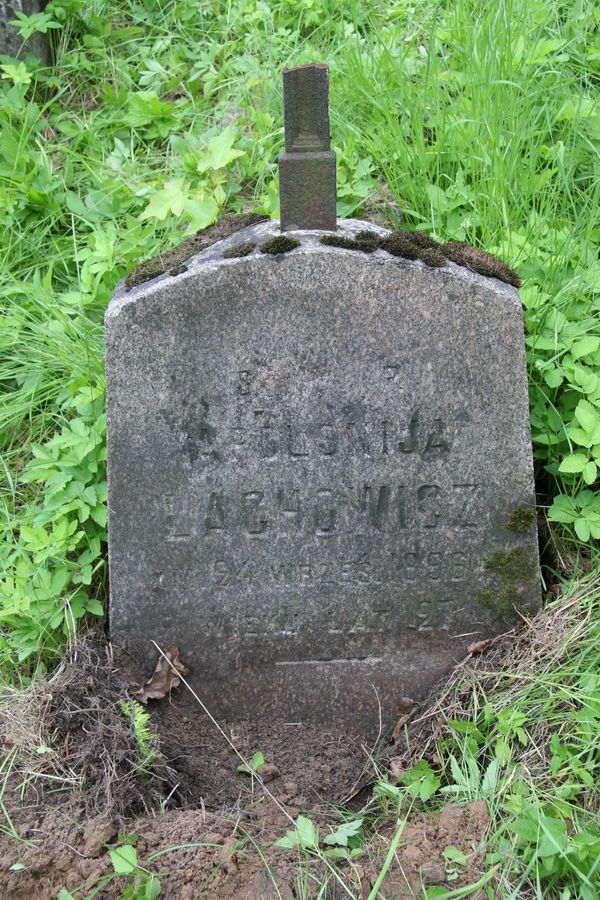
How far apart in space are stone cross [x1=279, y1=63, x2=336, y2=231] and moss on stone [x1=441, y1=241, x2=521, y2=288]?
30 cm

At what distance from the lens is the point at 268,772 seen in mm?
2234

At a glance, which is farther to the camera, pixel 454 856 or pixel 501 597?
pixel 501 597

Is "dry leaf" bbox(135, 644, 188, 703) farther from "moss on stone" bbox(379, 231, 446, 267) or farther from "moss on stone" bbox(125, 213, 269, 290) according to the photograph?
"moss on stone" bbox(379, 231, 446, 267)

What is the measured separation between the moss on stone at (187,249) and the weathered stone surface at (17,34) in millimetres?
1852

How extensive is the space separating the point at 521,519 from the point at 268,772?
36.0 inches

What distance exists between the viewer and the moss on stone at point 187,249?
223 cm

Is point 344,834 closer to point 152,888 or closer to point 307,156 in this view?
point 152,888

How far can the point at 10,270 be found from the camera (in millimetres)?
3283

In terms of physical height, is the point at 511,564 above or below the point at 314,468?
below

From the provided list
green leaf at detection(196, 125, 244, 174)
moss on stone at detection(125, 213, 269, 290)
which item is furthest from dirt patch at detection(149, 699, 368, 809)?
green leaf at detection(196, 125, 244, 174)

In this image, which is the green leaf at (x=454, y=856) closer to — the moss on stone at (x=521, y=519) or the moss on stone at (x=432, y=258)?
the moss on stone at (x=521, y=519)

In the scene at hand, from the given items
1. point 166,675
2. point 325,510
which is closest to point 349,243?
point 325,510

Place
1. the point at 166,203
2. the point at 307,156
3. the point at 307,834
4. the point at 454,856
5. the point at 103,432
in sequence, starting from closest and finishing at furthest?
1. the point at 454,856
2. the point at 307,834
3. the point at 307,156
4. the point at 103,432
5. the point at 166,203

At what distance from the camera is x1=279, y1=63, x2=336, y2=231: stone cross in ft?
6.66
